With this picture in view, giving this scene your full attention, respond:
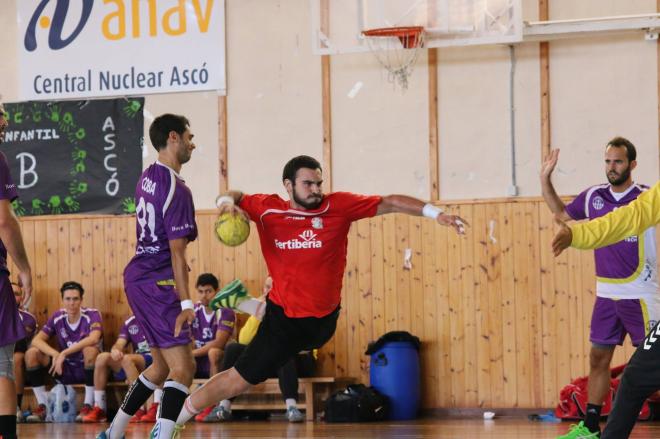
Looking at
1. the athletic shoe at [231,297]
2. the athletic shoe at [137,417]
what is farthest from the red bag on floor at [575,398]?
the athletic shoe at [231,297]

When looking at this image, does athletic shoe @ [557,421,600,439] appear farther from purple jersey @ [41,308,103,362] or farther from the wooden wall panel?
purple jersey @ [41,308,103,362]

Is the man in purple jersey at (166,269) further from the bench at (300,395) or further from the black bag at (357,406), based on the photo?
the bench at (300,395)

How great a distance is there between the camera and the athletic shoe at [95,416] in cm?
1212

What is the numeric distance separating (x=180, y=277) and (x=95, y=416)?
5.99 m

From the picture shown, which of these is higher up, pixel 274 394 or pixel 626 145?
pixel 626 145

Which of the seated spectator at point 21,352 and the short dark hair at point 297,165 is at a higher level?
the short dark hair at point 297,165

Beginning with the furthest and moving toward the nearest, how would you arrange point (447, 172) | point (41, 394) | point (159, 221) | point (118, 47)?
point (118, 47), point (41, 394), point (447, 172), point (159, 221)

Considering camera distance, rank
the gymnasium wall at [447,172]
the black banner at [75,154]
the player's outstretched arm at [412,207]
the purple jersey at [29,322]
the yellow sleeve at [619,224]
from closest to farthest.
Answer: the yellow sleeve at [619,224] < the player's outstretched arm at [412,207] < the gymnasium wall at [447,172] < the purple jersey at [29,322] < the black banner at [75,154]

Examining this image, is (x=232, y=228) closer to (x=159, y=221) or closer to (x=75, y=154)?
(x=159, y=221)

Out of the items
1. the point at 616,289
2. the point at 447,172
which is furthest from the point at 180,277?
the point at 447,172

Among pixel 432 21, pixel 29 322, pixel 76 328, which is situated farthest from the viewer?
pixel 29 322

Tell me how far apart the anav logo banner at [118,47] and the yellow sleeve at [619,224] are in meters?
8.61

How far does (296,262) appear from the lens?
7043 millimetres

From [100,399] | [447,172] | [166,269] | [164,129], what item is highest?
[164,129]
